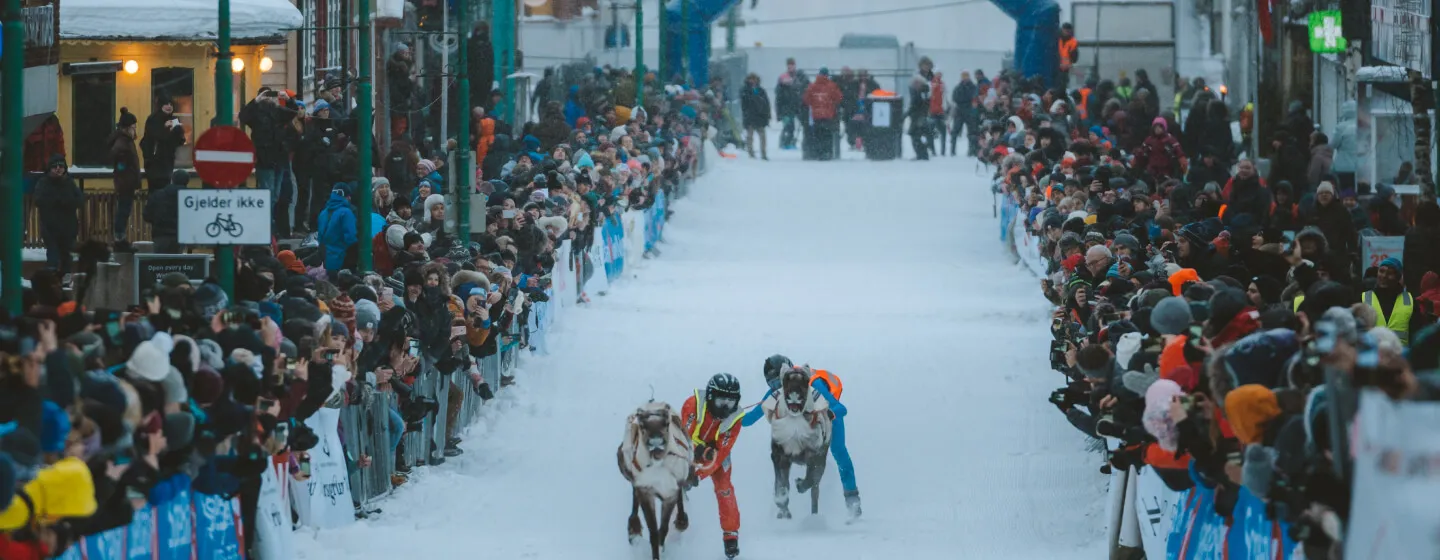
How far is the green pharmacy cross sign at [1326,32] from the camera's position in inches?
1008

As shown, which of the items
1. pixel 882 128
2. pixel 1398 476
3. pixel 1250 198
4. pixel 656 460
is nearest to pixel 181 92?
pixel 1250 198

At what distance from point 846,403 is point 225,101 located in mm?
6043

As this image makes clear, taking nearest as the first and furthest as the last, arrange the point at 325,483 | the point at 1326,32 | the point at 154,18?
the point at 325,483, the point at 154,18, the point at 1326,32

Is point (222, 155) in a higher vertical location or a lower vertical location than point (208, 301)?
higher

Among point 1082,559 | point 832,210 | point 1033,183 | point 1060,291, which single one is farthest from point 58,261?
point 832,210

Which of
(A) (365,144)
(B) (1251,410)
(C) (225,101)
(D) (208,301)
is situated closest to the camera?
(B) (1251,410)

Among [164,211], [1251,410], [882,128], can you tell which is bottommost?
[1251,410]

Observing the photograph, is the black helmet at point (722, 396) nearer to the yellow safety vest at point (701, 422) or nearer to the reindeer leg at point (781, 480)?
the yellow safety vest at point (701, 422)

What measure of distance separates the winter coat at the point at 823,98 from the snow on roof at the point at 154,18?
2034 centimetres

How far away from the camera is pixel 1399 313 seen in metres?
14.0

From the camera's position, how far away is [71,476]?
28.4 feet

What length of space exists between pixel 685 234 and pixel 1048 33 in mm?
8636

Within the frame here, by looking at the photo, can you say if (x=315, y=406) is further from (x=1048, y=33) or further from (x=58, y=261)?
(x=1048, y=33)

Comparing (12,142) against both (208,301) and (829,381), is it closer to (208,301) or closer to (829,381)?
(208,301)
